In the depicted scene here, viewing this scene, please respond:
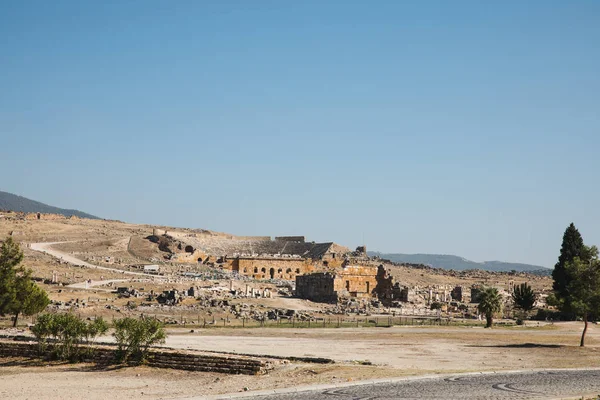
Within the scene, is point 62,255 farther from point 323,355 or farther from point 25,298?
point 323,355

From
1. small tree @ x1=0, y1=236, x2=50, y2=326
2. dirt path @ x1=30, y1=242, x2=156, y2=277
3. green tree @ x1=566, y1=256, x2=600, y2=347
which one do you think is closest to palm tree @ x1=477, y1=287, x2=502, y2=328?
green tree @ x1=566, y1=256, x2=600, y2=347

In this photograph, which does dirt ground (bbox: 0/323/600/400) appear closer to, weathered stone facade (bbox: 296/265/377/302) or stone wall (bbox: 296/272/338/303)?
stone wall (bbox: 296/272/338/303)

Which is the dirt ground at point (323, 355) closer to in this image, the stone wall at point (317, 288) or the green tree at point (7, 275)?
the green tree at point (7, 275)

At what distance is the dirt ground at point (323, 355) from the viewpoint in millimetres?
29405

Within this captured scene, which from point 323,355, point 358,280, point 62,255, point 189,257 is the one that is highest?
point 189,257

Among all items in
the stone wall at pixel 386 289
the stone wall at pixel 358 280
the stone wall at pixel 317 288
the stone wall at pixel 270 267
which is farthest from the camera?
the stone wall at pixel 270 267

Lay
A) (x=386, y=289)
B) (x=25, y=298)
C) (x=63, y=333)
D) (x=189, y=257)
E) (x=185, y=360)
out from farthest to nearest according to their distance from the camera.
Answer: (x=189, y=257)
(x=386, y=289)
(x=25, y=298)
(x=63, y=333)
(x=185, y=360)

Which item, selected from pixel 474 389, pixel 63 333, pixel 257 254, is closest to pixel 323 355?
pixel 474 389

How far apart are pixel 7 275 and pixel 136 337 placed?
16.3 metres

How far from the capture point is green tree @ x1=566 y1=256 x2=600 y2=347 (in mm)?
43688

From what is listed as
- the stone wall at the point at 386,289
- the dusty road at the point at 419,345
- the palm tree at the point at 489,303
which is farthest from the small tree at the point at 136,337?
the stone wall at the point at 386,289

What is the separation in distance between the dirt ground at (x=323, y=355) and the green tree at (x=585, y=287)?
7.06ft

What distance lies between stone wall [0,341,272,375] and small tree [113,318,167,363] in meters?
0.51

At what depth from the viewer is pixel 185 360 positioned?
3362cm
